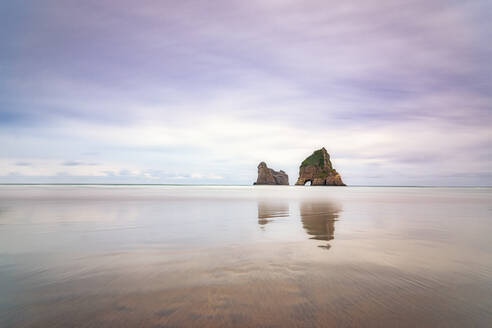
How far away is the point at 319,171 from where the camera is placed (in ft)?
592

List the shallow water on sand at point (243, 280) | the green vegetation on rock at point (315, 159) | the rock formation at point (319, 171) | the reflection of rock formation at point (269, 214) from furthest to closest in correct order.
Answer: the green vegetation on rock at point (315, 159)
the rock formation at point (319, 171)
the reflection of rock formation at point (269, 214)
the shallow water on sand at point (243, 280)

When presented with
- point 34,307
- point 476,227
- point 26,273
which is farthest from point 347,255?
point 476,227

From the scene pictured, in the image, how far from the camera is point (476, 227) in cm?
1066

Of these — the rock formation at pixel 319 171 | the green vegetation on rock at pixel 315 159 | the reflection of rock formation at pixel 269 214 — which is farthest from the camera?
the green vegetation on rock at pixel 315 159

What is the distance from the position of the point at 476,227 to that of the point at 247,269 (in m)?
11.1

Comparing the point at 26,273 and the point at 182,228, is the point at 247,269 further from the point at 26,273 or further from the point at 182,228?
the point at 182,228

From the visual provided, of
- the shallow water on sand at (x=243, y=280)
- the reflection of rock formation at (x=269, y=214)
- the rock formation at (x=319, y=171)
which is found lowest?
the shallow water on sand at (x=243, y=280)

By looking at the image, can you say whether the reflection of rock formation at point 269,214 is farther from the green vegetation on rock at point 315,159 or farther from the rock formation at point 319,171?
the green vegetation on rock at point 315,159

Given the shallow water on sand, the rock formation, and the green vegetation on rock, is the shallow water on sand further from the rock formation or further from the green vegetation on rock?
the green vegetation on rock

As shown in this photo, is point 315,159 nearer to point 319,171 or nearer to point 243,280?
point 319,171

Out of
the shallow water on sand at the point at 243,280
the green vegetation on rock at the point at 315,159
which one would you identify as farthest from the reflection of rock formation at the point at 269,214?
the green vegetation on rock at the point at 315,159

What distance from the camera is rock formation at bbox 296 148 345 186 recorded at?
175 meters

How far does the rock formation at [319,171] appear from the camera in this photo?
6900 inches

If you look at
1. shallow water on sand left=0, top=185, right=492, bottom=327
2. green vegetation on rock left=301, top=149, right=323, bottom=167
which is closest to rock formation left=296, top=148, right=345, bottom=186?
green vegetation on rock left=301, top=149, right=323, bottom=167
